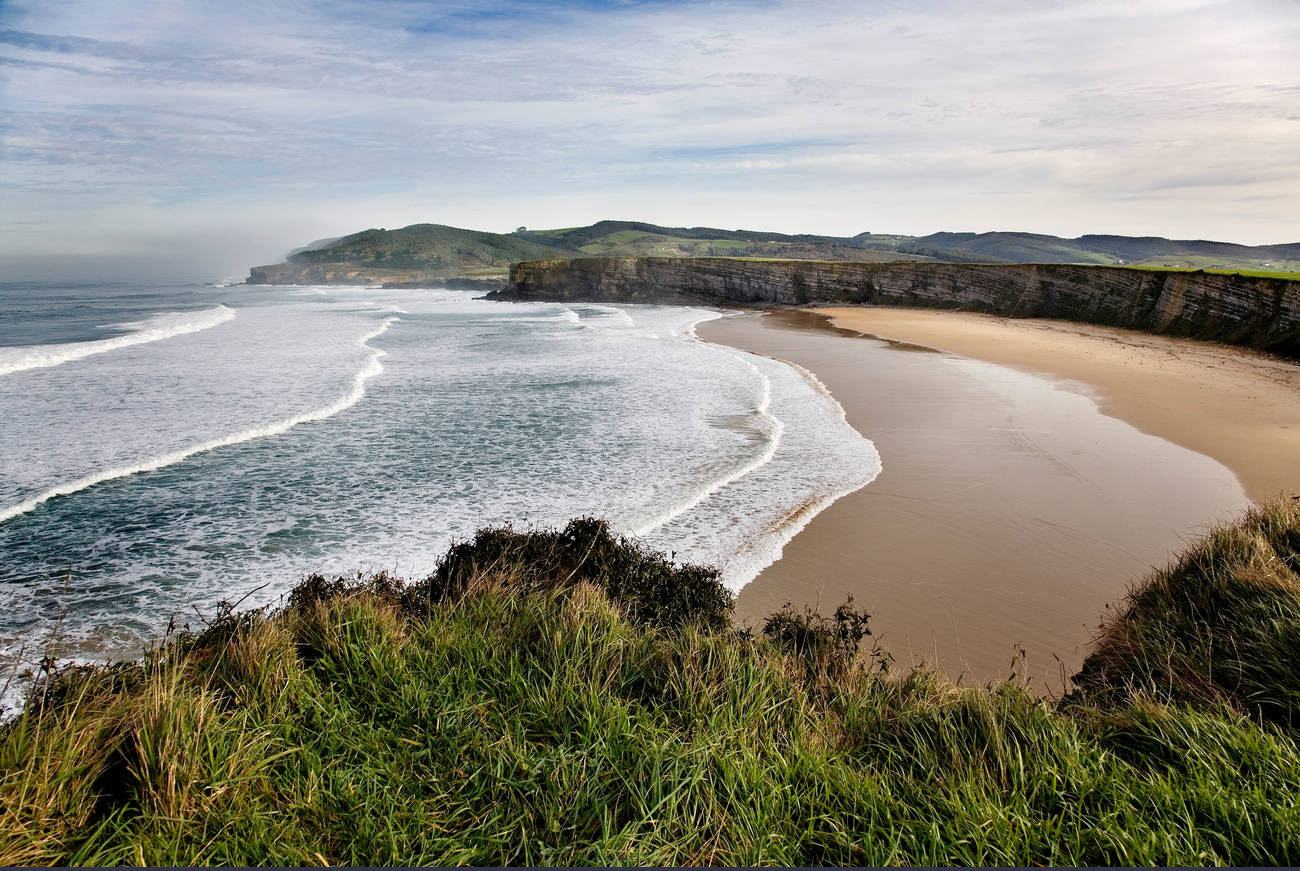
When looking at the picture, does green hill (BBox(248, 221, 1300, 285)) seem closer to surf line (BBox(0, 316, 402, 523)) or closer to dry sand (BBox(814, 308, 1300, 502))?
dry sand (BBox(814, 308, 1300, 502))

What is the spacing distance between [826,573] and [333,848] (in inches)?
216

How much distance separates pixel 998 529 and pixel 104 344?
31.3 meters

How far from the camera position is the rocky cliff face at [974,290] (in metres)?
26.3

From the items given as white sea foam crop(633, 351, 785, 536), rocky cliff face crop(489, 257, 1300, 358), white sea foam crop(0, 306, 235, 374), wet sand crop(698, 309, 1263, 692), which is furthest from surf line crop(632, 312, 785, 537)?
white sea foam crop(0, 306, 235, 374)

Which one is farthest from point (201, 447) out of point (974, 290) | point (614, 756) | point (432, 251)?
point (432, 251)

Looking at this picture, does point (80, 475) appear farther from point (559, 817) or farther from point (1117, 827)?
point (1117, 827)

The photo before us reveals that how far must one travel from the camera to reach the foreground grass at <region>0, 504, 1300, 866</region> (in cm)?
245

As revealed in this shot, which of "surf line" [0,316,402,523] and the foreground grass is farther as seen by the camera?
"surf line" [0,316,402,523]

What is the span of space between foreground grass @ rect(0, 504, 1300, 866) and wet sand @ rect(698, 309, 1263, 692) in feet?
3.52

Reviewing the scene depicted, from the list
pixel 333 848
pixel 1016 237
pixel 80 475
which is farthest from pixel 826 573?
pixel 1016 237

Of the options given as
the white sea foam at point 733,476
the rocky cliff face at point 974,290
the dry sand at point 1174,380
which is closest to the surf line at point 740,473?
the white sea foam at point 733,476

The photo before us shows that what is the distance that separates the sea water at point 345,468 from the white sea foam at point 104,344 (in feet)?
1.02

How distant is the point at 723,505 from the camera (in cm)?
914

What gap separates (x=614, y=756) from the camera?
9.61ft
